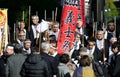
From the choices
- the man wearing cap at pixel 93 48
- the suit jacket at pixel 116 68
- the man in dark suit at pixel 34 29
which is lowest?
the suit jacket at pixel 116 68

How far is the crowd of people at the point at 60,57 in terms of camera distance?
14.7 metres

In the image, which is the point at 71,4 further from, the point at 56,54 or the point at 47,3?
the point at 47,3

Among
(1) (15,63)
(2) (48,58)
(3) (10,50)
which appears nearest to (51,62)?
(2) (48,58)

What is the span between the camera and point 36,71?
1476cm

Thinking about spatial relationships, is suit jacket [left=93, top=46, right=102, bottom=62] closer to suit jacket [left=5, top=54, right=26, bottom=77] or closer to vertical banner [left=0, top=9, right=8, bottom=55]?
suit jacket [left=5, top=54, right=26, bottom=77]

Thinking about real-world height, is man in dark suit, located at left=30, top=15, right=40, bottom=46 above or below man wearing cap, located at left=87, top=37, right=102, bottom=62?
above

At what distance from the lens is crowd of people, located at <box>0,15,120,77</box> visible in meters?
14.7

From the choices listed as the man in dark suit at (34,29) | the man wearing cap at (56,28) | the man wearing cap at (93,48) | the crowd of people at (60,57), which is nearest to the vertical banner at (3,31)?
the crowd of people at (60,57)

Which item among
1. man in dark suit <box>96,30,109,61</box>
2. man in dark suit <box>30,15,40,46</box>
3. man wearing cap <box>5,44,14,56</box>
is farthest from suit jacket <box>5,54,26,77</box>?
man in dark suit <box>30,15,40,46</box>

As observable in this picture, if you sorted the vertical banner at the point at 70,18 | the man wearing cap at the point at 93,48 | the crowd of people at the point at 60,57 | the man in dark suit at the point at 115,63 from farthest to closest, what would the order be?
the vertical banner at the point at 70,18 < the man wearing cap at the point at 93,48 < the man in dark suit at the point at 115,63 < the crowd of people at the point at 60,57

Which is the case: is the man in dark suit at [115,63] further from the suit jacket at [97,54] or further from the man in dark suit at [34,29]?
the man in dark suit at [34,29]

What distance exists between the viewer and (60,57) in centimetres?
1504

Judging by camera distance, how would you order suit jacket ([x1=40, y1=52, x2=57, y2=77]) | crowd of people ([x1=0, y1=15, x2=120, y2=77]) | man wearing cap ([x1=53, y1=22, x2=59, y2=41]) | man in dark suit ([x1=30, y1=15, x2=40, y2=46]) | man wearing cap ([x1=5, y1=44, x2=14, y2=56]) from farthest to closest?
man in dark suit ([x1=30, y1=15, x2=40, y2=46]) → man wearing cap ([x1=53, y1=22, x2=59, y2=41]) → man wearing cap ([x1=5, y1=44, x2=14, y2=56]) → suit jacket ([x1=40, y1=52, x2=57, y2=77]) → crowd of people ([x1=0, y1=15, x2=120, y2=77])

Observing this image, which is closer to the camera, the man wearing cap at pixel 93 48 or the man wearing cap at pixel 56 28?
the man wearing cap at pixel 93 48
